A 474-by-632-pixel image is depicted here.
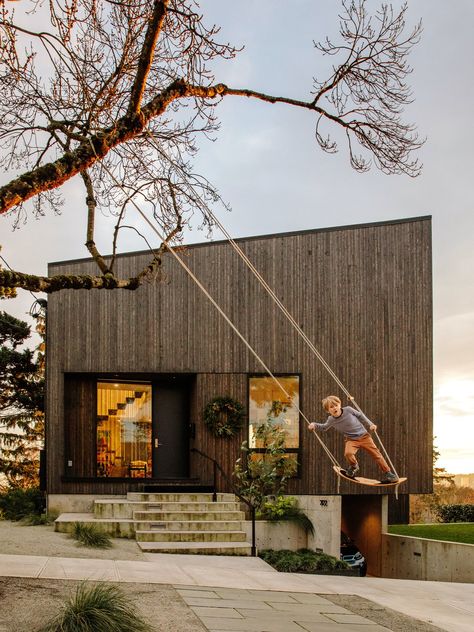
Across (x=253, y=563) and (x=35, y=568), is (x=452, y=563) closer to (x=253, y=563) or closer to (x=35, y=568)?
(x=253, y=563)

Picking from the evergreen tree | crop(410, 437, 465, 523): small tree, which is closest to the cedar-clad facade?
the evergreen tree

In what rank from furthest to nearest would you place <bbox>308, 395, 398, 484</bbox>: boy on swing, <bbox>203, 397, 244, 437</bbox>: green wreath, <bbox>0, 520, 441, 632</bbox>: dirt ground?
<bbox>203, 397, 244, 437</bbox>: green wreath, <bbox>308, 395, 398, 484</bbox>: boy on swing, <bbox>0, 520, 441, 632</bbox>: dirt ground

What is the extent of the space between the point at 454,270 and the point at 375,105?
11016 mm

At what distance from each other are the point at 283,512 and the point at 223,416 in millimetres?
2363

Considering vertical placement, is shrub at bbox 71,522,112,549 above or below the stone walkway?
below

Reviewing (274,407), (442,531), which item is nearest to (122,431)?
(274,407)

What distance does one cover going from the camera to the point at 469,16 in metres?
9.41

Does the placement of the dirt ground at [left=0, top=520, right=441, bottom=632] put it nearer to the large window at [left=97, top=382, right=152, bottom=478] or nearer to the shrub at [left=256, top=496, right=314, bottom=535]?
the shrub at [left=256, top=496, right=314, bottom=535]

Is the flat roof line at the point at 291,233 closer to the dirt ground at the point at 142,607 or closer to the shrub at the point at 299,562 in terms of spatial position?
the shrub at the point at 299,562

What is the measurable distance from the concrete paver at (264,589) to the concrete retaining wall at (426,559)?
451 cm

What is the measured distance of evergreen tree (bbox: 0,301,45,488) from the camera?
2066 cm

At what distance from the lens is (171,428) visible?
16.6 metres

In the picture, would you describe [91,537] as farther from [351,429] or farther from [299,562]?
[351,429]

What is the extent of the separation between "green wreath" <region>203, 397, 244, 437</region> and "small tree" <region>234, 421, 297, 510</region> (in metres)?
0.46
